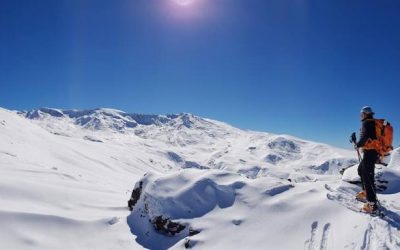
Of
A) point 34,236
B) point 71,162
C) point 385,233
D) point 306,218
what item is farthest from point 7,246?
point 71,162

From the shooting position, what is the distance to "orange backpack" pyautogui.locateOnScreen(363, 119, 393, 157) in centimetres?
1048

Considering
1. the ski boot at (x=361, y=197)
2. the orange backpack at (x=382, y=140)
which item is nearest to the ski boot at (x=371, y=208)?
the ski boot at (x=361, y=197)

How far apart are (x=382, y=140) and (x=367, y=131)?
0.50 meters

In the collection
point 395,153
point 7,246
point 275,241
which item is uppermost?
point 395,153

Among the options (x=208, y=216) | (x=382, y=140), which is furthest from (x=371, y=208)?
(x=208, y=216)

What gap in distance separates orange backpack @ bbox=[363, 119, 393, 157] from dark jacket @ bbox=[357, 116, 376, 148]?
103mm

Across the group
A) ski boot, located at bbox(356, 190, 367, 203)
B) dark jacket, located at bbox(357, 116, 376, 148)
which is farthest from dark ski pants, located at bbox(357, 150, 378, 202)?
ski boot, located at bbox(356, 190, 367, 203)

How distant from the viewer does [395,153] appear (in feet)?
67.5

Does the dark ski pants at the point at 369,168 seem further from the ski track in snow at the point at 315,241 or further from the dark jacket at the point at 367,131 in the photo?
the ski track in snow at the point at 315,241

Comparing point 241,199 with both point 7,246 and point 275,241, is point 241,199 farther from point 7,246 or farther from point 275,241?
point 7,246

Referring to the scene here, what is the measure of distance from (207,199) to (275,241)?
330 cm

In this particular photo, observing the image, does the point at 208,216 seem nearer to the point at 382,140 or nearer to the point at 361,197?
the point at 361,197

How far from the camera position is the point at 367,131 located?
10.6 metres

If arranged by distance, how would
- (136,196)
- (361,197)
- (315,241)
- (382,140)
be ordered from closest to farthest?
(315,241), (382,140), (361,197), (136,196)
